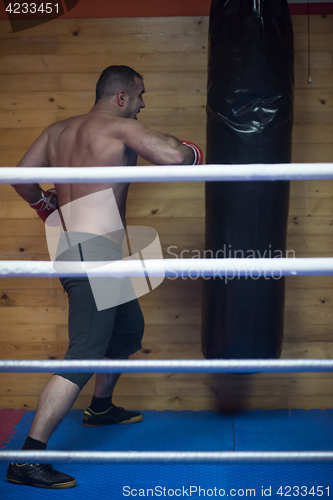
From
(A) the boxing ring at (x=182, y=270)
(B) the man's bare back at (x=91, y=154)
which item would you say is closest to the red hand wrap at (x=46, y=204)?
(B) the man's bare back at (x=91, y=154)

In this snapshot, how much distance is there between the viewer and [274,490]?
1259mm

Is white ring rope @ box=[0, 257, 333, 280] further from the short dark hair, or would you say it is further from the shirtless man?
the short dark hair

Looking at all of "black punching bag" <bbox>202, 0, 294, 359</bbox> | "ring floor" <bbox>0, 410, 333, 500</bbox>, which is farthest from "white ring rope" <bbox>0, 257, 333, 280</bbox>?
"black punching bag" <bbox>202, 0, 294, 359</bbox>

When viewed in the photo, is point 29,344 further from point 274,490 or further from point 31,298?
point 274,490

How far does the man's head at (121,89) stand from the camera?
1555mm

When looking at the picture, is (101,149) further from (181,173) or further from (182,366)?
(182,366)

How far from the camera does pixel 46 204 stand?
161cm

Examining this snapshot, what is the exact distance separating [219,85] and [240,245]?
597 mm

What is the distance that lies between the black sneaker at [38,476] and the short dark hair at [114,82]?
1355 millimetres

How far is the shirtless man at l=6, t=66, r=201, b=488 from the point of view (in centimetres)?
124

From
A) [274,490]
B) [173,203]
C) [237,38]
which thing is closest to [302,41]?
[237,38]

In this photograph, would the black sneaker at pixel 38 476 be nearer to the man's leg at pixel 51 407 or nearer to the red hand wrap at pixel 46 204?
the man's leg at pixel 51 407

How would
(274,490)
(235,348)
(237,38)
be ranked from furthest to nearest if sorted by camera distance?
(235,348) → (237,38) → (274,490)

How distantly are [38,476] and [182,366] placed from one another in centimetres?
95
